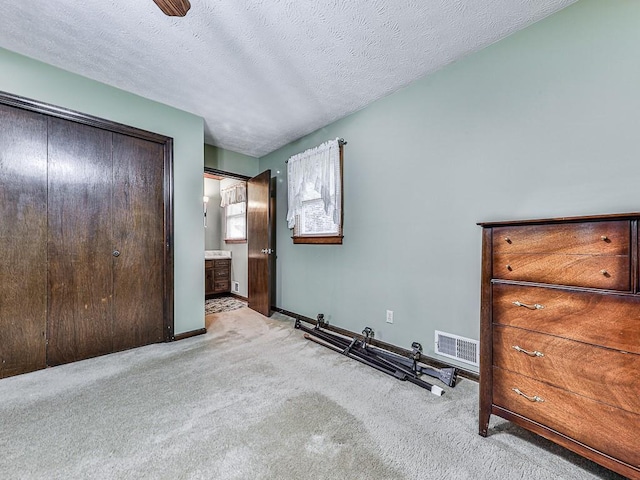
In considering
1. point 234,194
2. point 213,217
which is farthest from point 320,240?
point 213,217

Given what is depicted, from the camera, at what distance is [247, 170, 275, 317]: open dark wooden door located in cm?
380

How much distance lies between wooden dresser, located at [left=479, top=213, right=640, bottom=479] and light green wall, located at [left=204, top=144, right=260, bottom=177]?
3.66 meters

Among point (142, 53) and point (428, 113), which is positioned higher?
point (142, 53)

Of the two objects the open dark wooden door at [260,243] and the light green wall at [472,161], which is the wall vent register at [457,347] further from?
the open dark wooden door at [260,243]

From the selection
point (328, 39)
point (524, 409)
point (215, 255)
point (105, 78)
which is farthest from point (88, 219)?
point (524, 409)

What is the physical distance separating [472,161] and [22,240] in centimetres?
361

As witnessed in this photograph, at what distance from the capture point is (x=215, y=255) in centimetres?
547

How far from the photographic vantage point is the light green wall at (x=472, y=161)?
1.56 m

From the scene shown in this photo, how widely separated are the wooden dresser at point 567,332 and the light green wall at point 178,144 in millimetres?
2837

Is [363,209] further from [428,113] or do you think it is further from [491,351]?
[491,351]

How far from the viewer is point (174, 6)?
115 cm

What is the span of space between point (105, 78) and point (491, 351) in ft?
11.8

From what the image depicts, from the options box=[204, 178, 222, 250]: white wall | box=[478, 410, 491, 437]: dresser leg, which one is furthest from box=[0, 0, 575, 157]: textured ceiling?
box=[204, 178, 222, 250]: white wall

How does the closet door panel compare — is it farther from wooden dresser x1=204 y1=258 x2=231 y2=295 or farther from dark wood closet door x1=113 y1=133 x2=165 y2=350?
wooden dresser x1=204 y1=258 x2=231 y2=295
